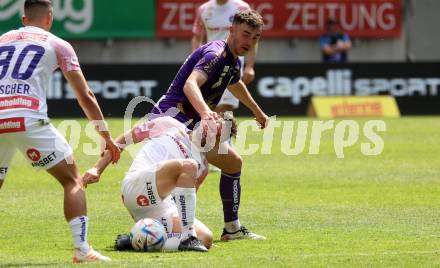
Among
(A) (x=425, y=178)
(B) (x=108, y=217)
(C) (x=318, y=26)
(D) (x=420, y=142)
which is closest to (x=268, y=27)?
(C) (x=318, y=26)

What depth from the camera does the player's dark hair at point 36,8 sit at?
9.05 metres

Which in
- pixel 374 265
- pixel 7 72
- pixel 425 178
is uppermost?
pixel 7 72

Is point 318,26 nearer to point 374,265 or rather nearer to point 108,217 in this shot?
point 108,217

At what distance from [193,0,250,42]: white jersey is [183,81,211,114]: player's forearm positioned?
7819 mm

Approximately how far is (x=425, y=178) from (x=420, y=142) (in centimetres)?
585

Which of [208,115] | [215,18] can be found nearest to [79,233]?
[208,115]

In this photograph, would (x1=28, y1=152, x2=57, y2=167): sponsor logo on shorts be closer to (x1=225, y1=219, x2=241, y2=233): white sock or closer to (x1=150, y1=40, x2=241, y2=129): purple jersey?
(x1=150, y1=40, x2=241, y2=129): purple jersey

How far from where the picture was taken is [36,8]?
907cm

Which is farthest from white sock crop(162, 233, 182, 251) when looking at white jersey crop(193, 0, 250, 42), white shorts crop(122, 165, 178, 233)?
white jersey crop(193, 0, 250, 42)

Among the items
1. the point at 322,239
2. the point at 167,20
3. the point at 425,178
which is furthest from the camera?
the point at 167,20

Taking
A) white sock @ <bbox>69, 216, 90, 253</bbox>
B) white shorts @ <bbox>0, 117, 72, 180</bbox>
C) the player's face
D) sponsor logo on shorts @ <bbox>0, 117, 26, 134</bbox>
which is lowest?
white sock @ <bbox>69, 216, 90, 253</bbox>

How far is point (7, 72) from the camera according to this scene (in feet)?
29.1

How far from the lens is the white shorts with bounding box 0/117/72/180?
878cm

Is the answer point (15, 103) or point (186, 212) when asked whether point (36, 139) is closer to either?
point (15, 103)
